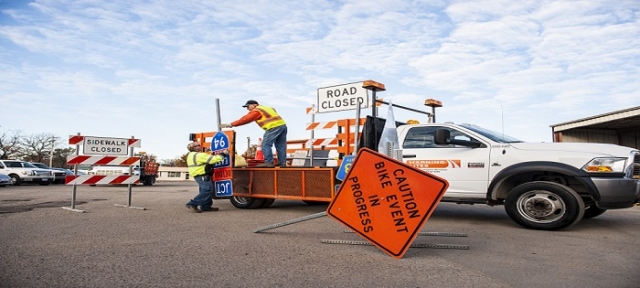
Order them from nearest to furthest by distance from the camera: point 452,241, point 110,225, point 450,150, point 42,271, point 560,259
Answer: point 42,271
point 560,259
point 452,241
point 110,225
point 450,150

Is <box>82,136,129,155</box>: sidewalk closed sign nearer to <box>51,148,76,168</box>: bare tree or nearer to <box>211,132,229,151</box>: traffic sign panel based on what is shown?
<box>211,132,229,151</box>: traffic sign panel

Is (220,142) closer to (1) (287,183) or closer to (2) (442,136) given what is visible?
(1) (287,183)

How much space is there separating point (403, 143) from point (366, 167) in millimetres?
3196

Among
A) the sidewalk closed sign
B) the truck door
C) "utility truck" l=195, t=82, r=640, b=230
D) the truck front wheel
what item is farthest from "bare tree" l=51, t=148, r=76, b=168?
the truck front wheel

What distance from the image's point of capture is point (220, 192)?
8.55 metres

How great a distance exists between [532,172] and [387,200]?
3.18m

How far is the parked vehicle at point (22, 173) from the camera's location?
21906mm

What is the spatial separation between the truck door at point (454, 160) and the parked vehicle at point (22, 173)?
2163 cm

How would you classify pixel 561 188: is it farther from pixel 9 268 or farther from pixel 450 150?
pixel 9 268

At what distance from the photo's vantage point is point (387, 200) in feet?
14.9

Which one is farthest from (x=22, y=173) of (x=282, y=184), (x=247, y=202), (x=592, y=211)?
(x=592, y=211)

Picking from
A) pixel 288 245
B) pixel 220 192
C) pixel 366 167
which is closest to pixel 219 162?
pixel 220 192

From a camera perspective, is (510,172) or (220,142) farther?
(220,142)

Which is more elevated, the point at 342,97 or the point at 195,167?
the point at 342,97
